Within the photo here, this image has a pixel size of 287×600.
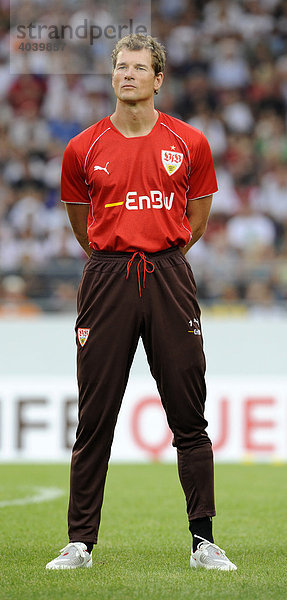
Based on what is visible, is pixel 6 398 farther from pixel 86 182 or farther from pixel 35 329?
pixel 86 182

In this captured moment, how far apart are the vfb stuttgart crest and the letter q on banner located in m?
5.69

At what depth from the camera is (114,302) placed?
4379 millimetres

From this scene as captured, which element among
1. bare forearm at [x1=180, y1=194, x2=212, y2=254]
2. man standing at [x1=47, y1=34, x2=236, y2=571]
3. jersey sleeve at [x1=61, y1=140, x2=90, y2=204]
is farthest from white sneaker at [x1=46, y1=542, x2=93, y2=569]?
jersey sleeve at [x1=61, y1=140, x2=90, y2=204]

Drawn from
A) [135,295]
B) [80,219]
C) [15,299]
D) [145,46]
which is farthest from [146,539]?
[15,299]

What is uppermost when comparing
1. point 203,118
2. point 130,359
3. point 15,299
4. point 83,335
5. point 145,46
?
point 203,118

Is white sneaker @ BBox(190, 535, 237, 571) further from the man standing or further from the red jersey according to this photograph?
the red jersey

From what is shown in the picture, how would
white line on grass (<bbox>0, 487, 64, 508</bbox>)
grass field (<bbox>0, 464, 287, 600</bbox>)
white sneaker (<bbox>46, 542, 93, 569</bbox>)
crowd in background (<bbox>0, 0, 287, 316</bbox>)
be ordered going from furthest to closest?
crowd in background (<bbox>0, 0, 287, 316</bbox>) < white line on grass (<bbox>0, 487, 64, 508</bbox>) < white sneaker (<bbox>46, 542, 93, 569</bbox>) < grass field (<bbox>0, 464, 287, 600</bbox>)

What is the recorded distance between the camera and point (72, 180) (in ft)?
15.0

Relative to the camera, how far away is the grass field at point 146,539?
391 centimetres

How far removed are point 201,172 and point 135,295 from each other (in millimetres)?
684

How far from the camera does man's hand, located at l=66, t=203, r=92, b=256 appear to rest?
469cm

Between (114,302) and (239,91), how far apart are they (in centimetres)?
1026

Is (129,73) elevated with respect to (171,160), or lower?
elevated

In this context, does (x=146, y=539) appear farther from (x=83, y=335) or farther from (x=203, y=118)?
(x=203, y=118)
